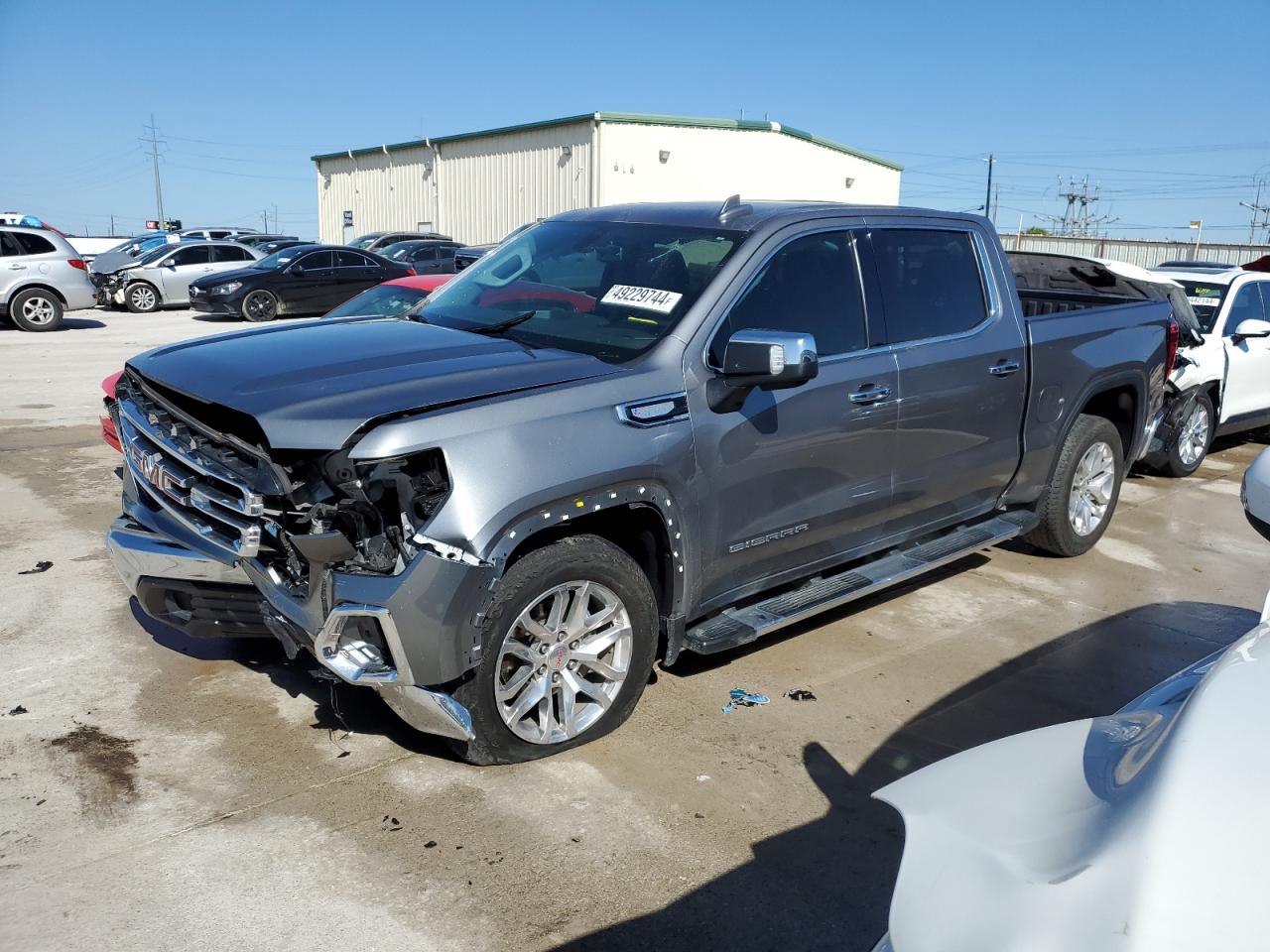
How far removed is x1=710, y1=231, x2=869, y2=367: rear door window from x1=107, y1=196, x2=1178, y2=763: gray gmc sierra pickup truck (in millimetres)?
12

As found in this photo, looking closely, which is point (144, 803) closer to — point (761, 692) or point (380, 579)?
point (380, 579)

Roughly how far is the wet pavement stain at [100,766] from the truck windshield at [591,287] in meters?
2.08

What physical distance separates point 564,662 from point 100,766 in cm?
167

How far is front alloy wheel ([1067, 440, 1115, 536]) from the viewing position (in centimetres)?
640

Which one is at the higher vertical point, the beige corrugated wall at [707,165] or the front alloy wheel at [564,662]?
the beige corrugated wall at [707,165]

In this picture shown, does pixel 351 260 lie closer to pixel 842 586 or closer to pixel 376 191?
pixel 842 586

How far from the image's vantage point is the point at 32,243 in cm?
1845

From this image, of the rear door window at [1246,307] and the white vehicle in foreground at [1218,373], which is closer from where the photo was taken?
the white vehicle in foreground at [1218,373]

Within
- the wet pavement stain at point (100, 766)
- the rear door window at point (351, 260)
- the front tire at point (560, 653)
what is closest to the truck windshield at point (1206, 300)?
the front tire at point (560, 653)

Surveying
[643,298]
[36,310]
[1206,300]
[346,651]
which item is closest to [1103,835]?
[346,651]

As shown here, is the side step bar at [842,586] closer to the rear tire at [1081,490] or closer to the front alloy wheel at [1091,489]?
the rear tire at [1081,490]

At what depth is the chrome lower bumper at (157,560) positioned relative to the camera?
3699mm

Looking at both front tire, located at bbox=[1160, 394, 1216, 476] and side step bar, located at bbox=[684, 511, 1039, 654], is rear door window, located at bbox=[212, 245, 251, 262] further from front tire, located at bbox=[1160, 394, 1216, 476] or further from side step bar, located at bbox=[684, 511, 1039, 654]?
side step bar, located at bbox=[684, 511, 1039, 654]

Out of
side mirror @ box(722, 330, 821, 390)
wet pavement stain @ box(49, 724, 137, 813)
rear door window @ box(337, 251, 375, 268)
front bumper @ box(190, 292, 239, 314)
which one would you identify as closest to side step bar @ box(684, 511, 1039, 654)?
side mirror @ box(722, 330, 821, 390)
